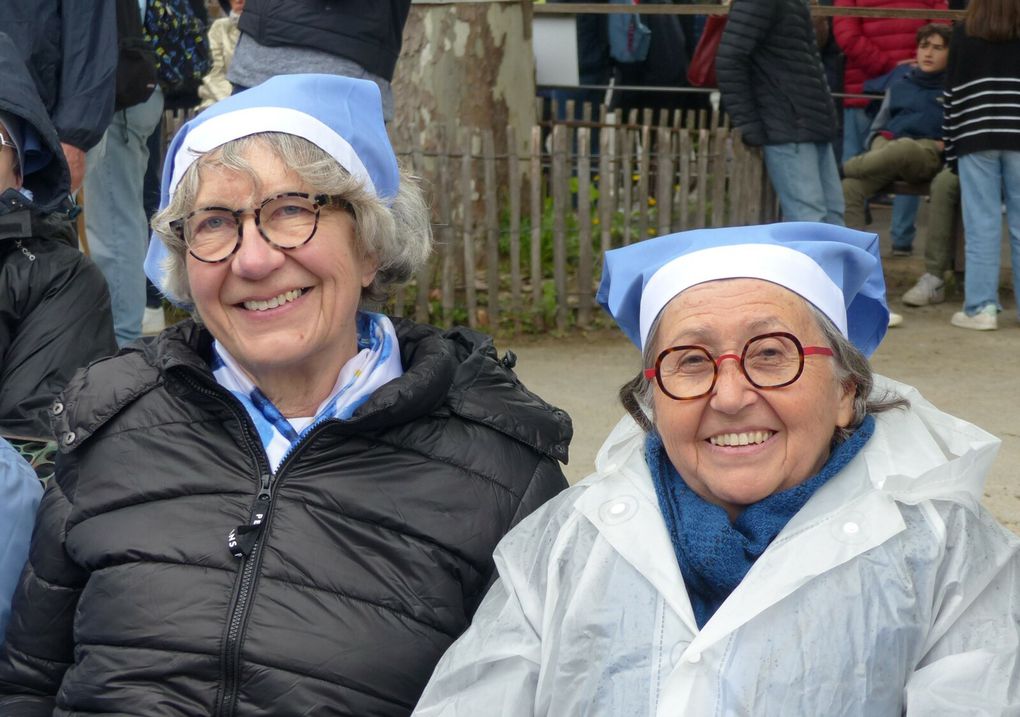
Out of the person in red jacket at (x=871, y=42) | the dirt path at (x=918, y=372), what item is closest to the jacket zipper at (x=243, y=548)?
the dirt path at (x=918, y=372)

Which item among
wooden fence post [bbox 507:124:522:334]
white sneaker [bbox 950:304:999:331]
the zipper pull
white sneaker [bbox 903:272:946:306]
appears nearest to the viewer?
the zipper pull

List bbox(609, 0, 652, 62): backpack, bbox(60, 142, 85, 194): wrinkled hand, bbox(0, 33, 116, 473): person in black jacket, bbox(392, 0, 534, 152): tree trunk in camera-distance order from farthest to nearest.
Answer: bbox(609, 0, 652, 62): backpack < bbox(392, 0, 534, 152): tree trunk < bbox(60, 142, 85, 194): wrinkled hand < bbox(0, 33, 116, 473): person in black jacket

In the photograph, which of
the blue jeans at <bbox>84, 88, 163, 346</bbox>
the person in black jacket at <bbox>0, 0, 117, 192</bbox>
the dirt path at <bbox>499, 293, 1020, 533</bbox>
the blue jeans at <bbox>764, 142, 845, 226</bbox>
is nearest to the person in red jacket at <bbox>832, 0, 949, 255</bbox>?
the blue jeans at <bbox>764, 142, 845, 226</bbox>

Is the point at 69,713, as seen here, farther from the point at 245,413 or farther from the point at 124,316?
the point at 124,316

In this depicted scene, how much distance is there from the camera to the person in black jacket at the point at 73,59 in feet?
16.4

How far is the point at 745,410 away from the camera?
2314 millimetres

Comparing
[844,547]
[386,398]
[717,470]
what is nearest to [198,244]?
[386,398]

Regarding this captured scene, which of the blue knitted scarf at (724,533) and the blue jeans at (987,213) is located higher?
the blue knitted scarf at (724,533)

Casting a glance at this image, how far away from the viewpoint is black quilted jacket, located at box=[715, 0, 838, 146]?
6992 millimetres

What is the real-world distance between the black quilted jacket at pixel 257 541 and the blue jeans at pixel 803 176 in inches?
194

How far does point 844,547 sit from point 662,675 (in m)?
0.34

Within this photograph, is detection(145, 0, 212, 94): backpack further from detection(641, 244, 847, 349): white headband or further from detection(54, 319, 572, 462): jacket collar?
detection(641, 244, 847, 349): white headband

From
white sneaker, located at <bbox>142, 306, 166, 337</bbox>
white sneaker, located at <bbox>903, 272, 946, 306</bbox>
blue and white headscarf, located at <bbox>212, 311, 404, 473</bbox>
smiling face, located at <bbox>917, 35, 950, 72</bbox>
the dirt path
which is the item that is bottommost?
white sneaker, located at <bbox>903, 272, 946, 306</bbox>

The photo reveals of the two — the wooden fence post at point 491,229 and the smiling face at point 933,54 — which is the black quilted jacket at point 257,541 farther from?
the smiling face at point 933,54
